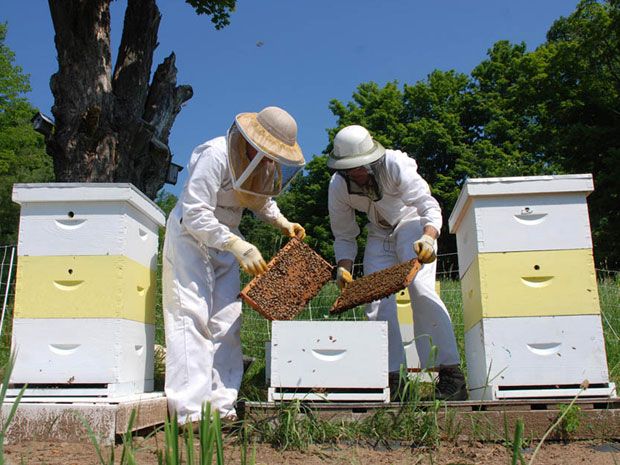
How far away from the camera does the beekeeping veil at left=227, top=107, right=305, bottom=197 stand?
3947mm

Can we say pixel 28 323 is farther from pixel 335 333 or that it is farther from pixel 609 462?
pixel 609 462

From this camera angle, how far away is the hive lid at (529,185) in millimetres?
3676

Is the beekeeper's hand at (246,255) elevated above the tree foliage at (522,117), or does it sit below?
below

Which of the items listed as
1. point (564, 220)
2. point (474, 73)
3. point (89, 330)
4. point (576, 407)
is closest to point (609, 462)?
point (576, 407)

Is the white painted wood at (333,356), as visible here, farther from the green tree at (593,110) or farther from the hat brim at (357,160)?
the green tree at (593,110)

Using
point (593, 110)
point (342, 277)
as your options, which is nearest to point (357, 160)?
point (342, 277)

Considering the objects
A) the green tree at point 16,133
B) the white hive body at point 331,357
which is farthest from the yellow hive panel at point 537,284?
the green tree at point 16,133

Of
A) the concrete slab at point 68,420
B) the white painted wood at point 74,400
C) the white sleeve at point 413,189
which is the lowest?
the concrete slab at point 68,420

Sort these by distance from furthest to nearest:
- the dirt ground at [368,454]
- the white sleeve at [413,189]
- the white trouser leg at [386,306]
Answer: the white trouser leg at [386,306], the white sleeve at [413,189], the dirt ground at [368,454]

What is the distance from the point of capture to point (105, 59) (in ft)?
29.3

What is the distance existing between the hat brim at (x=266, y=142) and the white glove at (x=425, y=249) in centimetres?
95

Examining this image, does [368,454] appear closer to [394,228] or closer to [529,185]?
[529,185]

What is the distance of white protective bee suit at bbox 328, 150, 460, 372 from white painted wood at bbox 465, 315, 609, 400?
570 mm

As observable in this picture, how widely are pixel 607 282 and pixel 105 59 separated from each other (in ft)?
26.5
